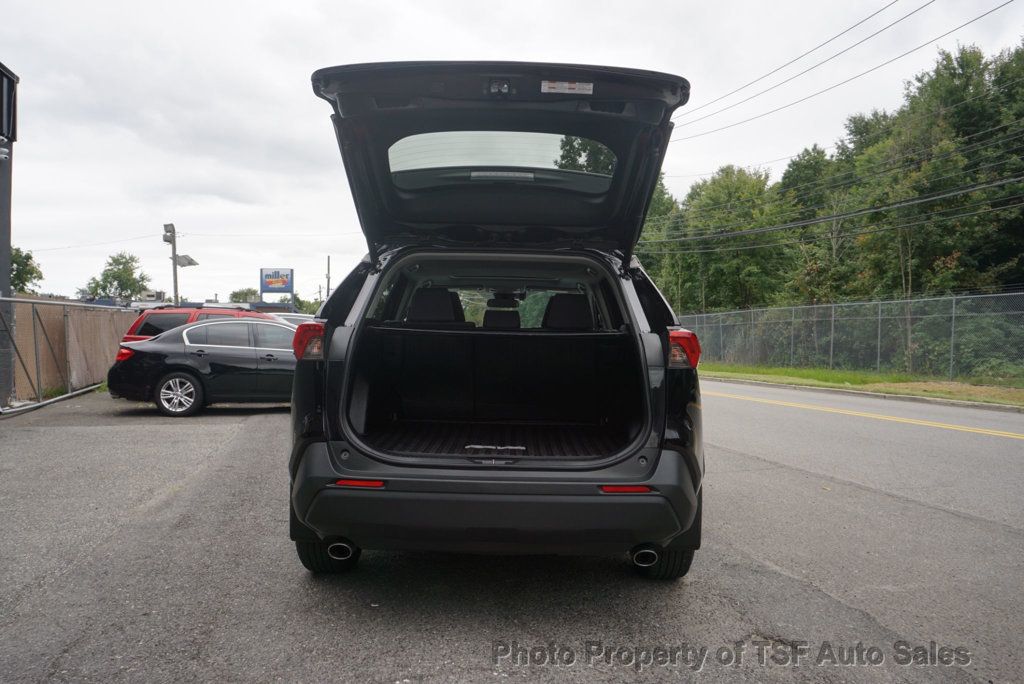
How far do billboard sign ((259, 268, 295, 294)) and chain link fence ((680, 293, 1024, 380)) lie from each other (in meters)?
79.4

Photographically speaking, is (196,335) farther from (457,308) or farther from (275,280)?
(275,280)

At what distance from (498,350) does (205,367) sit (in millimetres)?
7979

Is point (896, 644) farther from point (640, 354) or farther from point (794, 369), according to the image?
point (794, 369)

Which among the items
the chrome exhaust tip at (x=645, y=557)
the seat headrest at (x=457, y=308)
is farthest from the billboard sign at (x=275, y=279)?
the chrome exhaust tip at (x=645, y=557)

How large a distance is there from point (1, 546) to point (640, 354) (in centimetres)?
385

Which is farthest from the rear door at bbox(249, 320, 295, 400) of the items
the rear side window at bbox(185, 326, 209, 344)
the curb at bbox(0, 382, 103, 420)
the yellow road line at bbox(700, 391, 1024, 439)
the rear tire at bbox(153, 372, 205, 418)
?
the yellow road line at bbox(700, 391, 1024, 439)

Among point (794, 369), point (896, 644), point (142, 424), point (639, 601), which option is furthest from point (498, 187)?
point (794, 369)

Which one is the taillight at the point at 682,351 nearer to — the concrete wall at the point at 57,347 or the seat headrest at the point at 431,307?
the seat headrest at the point at 431,307

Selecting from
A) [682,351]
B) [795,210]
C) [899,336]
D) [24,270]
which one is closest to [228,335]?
[682,351]

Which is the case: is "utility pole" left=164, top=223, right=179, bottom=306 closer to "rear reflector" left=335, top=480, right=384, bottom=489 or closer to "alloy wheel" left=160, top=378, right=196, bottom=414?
"alloy wheel" left=160, top=378, right=196, bottom=414

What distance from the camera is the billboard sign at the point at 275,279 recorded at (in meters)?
97.1

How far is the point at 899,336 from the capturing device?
21125 mm

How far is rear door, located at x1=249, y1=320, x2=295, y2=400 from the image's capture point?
1101 centimetres

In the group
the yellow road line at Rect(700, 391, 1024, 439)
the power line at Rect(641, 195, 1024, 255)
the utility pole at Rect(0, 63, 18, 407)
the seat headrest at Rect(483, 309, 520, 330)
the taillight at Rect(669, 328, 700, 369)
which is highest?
the power line at Rect(641, 195, 1024, 255)
